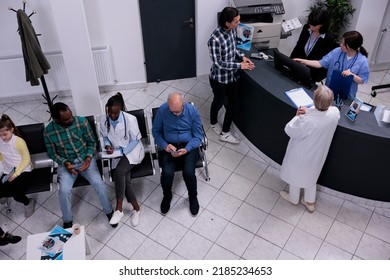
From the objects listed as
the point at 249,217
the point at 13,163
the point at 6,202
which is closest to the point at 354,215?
the point at 249,217

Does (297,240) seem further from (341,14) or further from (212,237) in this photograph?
(341,14)

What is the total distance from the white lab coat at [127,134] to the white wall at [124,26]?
5.91 feet

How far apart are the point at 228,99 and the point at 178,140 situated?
1143mm

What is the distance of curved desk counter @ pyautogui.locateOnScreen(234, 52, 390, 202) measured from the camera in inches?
170

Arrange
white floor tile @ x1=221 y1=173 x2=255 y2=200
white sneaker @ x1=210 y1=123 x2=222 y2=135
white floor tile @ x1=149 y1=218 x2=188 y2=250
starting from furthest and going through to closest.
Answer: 1. white sneaker @ x1=210 y1=123 x2=222 y2=135
2. white floor tile @ x1=221 y1=173 x2=255 y2=200
3. white floor tile @ x1=149 y1=218 x2=188 y2=250

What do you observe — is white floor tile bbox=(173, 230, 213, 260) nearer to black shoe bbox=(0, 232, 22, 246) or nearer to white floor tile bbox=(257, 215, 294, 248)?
white floor tile bbox=(257, 215, 294, 248)

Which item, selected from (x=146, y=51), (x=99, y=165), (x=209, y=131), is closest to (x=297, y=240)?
(x=209, y=131)

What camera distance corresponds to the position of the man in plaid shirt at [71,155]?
14.5ft

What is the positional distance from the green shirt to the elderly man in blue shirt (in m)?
0.70

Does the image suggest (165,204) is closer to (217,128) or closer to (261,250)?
(261,250)

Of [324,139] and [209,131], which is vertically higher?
[324,139]

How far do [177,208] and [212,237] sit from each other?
54 centimetres

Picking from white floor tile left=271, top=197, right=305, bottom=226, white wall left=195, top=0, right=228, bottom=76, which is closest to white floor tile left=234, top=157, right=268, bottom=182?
white floor tile left=271, top=197, right=305, bottom=226

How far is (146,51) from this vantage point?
6199 mm
